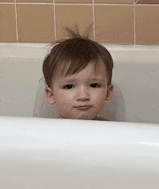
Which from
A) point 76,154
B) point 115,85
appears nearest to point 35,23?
point 115,85

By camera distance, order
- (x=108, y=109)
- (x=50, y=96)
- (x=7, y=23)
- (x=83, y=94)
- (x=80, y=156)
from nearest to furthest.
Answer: (x=80, y=156) → (x=83, y=94) → (x=50, y=96) → (x=108, y=109) → (x=7, y=23)

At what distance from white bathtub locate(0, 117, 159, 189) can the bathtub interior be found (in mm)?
732

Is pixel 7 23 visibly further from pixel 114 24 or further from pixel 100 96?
pixel 100 96

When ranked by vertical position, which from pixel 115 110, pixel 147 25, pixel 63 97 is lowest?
pixel 115 110

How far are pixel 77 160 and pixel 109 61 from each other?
0.61 metres

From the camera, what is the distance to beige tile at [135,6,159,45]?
1.32 meters

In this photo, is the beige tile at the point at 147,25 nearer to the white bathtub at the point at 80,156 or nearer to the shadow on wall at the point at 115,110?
the shadow on wall at the point at 115,110

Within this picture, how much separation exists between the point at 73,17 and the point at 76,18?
0.05 ft

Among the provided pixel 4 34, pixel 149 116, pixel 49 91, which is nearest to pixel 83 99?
A: pixel 49 91

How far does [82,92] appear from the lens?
32.7 inches

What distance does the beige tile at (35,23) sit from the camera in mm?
1301

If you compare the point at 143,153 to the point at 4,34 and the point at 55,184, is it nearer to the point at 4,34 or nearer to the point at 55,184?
the point at 55,184

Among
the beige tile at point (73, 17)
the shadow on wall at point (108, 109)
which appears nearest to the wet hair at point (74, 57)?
the shadow on wall at point (108, 109)

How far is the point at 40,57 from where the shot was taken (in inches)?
45.9
